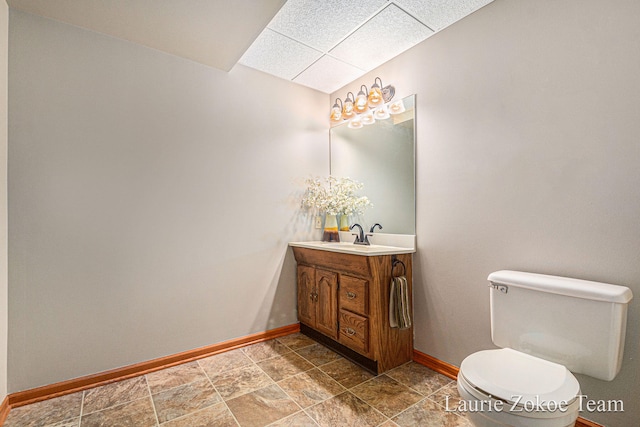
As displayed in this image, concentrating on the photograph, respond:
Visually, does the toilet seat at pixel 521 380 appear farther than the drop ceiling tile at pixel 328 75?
No

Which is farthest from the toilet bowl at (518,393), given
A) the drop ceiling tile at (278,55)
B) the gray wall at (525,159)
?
the drop ceiling tile at (278,55)

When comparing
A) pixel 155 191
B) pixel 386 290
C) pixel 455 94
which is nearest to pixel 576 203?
pixel 455 94

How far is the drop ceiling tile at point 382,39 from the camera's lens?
198 cm

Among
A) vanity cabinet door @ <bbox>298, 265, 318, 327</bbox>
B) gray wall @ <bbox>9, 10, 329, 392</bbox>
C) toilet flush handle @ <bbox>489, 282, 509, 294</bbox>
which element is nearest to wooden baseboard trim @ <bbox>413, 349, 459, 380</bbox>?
toilet flush handle @ <bbox>489, 282, 509, 294</bbox>

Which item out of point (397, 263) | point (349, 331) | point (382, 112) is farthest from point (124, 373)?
point (382, 112)

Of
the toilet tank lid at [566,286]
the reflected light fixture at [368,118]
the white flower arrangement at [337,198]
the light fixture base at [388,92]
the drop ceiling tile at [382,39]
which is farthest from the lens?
the white flower arrangement at [337,198]

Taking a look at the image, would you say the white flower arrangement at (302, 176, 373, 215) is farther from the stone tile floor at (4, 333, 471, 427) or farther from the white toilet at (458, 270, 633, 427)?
the white toilet at (458, 270, 633, 427)

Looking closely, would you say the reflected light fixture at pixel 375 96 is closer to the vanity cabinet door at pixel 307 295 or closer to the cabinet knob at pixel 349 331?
the vanity cabinet door at pixel 307 295

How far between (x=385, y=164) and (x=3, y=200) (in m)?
2.52

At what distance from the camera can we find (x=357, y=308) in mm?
2154

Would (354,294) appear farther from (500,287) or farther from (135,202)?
(135,202)

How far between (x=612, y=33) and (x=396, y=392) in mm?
2179

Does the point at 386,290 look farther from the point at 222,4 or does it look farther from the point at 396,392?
the point at 222,4

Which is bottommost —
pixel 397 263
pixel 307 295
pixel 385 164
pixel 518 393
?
pixel 307 295
